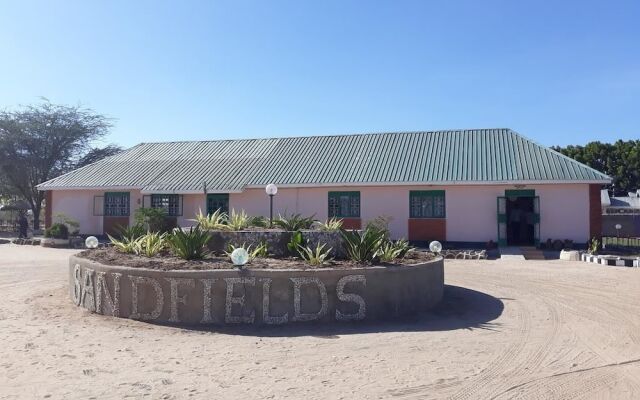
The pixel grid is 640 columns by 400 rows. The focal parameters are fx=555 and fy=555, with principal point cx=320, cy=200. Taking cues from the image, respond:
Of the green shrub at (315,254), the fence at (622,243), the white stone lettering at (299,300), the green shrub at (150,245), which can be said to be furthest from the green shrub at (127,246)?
the fence at (622,243)

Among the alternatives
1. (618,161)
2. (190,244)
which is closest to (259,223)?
(190,244)

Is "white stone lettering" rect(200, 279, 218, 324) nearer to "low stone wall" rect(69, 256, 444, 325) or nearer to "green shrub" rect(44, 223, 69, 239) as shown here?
"low stone wall" rect(69, 256, 444, 325)

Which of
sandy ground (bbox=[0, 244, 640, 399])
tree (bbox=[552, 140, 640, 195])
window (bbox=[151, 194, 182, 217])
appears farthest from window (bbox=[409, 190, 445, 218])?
tree (bbox=[552, 140, 640, 195])

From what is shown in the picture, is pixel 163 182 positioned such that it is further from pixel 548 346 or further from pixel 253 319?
pixel 548 346

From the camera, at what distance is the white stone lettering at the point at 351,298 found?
758cm

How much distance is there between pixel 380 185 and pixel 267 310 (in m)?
13.8

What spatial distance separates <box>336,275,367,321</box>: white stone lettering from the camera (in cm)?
758

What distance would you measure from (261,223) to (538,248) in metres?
12.0

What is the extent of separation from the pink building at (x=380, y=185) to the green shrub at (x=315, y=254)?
1190 centimetres

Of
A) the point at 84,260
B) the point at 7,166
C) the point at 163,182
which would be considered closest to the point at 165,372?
the point at 84,260

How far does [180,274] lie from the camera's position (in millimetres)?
7496

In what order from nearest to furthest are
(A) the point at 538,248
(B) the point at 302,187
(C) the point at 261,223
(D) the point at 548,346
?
(D) the point at 548,346, (C) the point at 261,223, (A) the point at 538,248, (B) the point at 302,187

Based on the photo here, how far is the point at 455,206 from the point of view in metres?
20.3

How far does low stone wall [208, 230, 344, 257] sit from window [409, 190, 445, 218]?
39.6 ft
